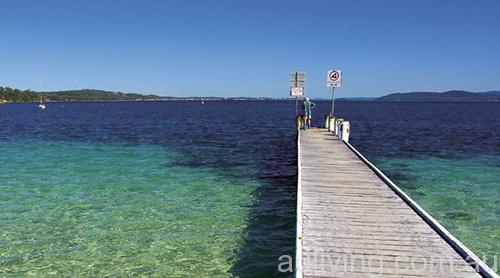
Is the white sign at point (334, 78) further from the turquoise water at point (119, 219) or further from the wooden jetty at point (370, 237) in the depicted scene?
the wooden jetty at point (370, 237)

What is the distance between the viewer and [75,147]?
83.0 ft

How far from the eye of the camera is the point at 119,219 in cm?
1052

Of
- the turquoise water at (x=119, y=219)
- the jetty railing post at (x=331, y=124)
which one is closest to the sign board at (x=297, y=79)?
the jetty railing post at (x=331, y=124)

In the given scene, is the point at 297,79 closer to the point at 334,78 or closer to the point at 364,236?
the point at 334,78

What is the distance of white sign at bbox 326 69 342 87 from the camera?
22500 millimetres

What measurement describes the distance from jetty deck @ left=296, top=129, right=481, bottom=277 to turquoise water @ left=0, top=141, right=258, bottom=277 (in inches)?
86.7

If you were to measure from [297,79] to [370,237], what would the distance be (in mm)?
18607

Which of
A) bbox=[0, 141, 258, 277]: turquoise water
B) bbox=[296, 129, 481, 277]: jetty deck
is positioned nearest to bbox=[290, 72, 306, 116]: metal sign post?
bbox=[0, 141, 258, 277]: turquoise water

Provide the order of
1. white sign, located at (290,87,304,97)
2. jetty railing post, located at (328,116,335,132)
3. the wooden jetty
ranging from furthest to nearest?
jetty railing post, located at (328,116,335,132), white sign, located at (290,87,304,97), the wooden jetty

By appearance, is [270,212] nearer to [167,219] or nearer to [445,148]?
[167,219]

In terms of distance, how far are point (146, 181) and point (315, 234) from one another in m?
10.1

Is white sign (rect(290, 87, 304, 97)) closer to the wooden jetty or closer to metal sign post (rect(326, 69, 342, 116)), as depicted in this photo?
metal sign post (rect(326, 69, 342, 116))

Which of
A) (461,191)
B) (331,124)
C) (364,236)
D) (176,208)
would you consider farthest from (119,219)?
(331,124)

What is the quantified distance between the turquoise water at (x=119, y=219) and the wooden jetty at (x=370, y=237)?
2.25 metres
